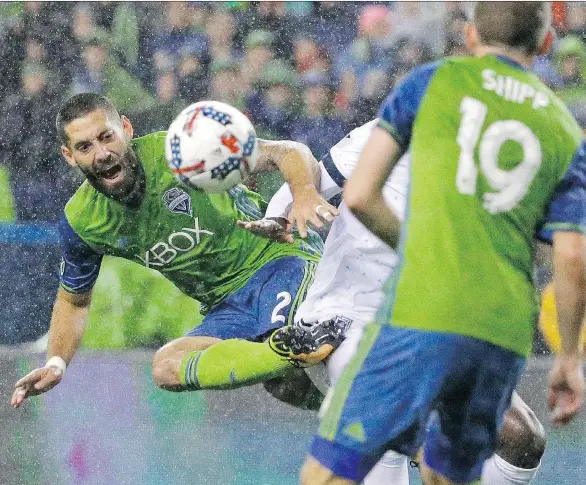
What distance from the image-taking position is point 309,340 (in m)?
3.62

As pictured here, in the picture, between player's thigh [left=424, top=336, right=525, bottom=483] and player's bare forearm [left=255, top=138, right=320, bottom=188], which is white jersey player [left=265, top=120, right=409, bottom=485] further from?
player's thigh [left=424, top=336, right=525, bottom=483]

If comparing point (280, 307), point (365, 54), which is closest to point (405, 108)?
point (280, 307)

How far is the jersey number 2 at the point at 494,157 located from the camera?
2516 mm

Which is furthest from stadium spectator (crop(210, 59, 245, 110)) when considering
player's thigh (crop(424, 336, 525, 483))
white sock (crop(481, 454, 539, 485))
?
player's thigh (crop(424, 336, 525, 483))

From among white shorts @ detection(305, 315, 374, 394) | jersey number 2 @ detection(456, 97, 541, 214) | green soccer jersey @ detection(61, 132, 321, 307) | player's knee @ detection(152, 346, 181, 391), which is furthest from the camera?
green soccer jersey @ detection(61, 132, 321, 307)

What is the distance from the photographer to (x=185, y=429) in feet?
18.4

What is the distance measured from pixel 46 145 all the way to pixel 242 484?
13.3 feet

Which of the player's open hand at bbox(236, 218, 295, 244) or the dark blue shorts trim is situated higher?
the dark blue shorts trim

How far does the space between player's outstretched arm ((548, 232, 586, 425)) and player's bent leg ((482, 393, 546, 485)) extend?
1.12 metres

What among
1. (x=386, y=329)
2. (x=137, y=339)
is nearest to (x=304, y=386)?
(x=386, y=329)

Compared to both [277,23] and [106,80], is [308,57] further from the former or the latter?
[106,80]

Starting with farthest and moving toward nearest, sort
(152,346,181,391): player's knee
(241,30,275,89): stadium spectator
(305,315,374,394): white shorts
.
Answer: (241,30,275,89): stadium spectator
(152,346,181,391): player's knee
(305,315,374,394): white shorts

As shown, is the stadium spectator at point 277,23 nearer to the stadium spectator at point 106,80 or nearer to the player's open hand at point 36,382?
the stadium spectator at point 106,80

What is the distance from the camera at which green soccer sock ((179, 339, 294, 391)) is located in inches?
149
